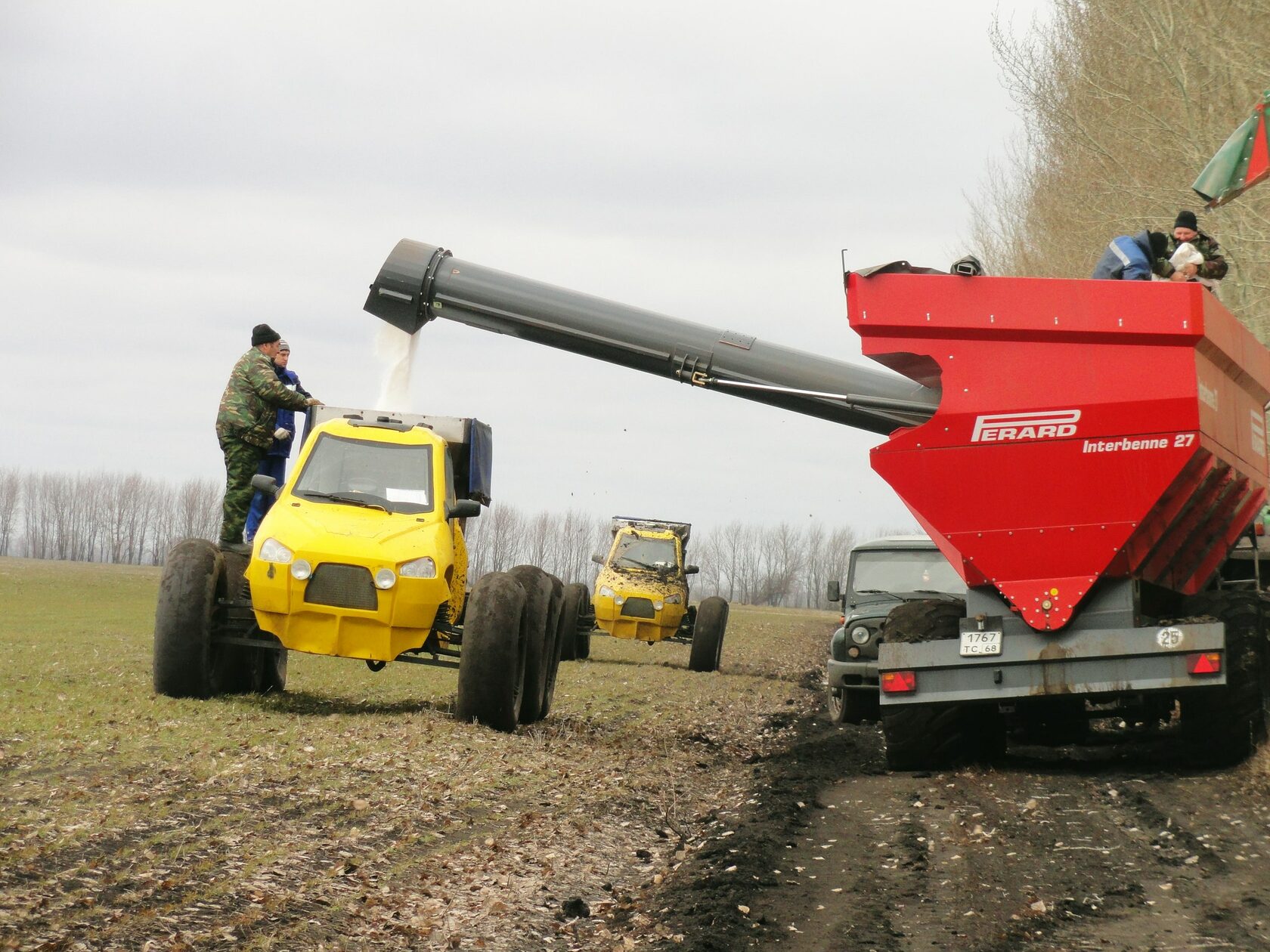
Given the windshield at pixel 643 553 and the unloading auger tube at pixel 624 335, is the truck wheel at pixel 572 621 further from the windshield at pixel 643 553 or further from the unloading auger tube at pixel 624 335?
the unloading auger tube at pixel 624 335

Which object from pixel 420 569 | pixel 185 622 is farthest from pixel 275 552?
pixel 420 569

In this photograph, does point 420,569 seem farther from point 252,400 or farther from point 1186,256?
point 1186,256

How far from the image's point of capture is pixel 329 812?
24.5 ft

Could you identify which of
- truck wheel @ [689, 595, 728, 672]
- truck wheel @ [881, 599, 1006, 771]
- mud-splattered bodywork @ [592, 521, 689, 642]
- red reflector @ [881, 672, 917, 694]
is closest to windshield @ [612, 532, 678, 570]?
mud-splattered bodywork @ [592, 521, 689, 642]

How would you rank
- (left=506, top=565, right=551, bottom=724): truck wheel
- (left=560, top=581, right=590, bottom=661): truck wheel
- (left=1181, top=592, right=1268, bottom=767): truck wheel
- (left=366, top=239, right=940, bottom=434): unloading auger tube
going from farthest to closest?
(left=560, top=581, right=590, bottom=661): truck wheel
(left=506, top=565, right=551, bottom=724): truck wheel
(left=366, top=239, right=940, bottom=434): unloading auger tube
(left=1181, top=592, right=1268, bottom=767): truck wheel

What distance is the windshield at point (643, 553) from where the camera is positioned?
80.8 ft

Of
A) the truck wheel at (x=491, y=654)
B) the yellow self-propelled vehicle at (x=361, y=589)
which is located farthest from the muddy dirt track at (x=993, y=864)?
the yellow self-propelled vehicle at (x=361, y=589)

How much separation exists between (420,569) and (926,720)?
13.1ft

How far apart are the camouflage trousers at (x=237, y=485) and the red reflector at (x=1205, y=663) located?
7702 millimetres

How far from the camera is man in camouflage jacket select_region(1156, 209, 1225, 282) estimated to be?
10102 millimetres

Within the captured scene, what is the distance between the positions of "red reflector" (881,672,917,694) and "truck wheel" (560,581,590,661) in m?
12.3

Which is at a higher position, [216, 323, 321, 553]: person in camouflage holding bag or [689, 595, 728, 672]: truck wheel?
[216, 323, 321, 553]: person in camouflage holding bag

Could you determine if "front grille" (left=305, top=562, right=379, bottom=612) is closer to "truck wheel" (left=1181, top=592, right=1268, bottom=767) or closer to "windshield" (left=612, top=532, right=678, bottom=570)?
"truck wheel" (left=1181, top=592, right=1268, bottom=767)

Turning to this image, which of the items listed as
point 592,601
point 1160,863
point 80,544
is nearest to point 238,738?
point 1160,863
